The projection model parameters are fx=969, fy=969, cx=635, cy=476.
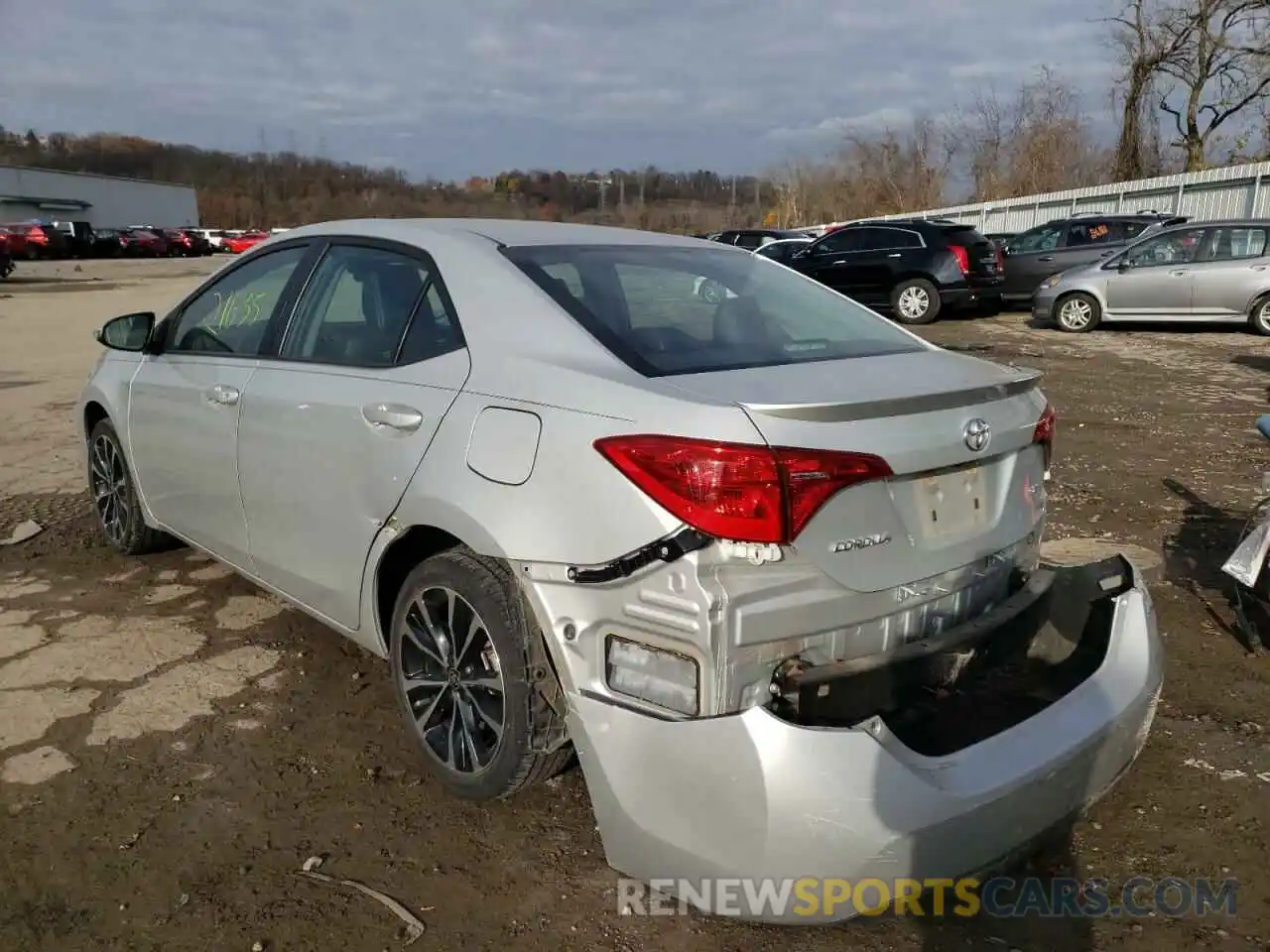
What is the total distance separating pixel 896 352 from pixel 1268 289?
520 inches

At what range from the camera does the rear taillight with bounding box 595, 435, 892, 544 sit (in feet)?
6.79

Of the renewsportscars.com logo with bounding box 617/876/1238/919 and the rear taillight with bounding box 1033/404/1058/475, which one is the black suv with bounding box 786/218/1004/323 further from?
the renewsportscars.com logo with bounding box 617/876/1238/919

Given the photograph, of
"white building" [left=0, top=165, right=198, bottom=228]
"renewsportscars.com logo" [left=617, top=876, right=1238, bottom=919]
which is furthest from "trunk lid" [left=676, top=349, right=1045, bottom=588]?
"white building" [left=0, top=165, right=198, bottom=228]

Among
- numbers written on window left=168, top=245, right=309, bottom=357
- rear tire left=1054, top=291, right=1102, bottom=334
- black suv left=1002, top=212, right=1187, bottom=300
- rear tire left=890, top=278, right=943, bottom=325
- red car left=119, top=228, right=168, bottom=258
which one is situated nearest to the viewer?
numbers written on window left=168, top=245, right=309, bottom=357

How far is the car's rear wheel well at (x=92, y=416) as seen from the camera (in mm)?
4813

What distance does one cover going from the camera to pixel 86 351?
40.8 ft

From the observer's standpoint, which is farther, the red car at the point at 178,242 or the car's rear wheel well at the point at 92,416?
the red car at the point at 178,242

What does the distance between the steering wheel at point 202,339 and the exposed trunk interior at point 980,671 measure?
2.77m

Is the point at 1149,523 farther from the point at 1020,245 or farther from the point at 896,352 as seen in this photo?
the point at 1020,245

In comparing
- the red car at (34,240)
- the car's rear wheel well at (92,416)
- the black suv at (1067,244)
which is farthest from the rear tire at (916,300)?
the red car at (34,240)

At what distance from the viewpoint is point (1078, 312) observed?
14.9m

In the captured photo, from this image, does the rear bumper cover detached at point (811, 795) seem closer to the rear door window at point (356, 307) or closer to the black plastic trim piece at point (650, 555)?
the black plastic trim piece at point (650, 555)

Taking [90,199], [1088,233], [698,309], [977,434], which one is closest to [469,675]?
[698,309]

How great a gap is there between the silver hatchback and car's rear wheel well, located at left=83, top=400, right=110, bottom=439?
1385 centimetres
